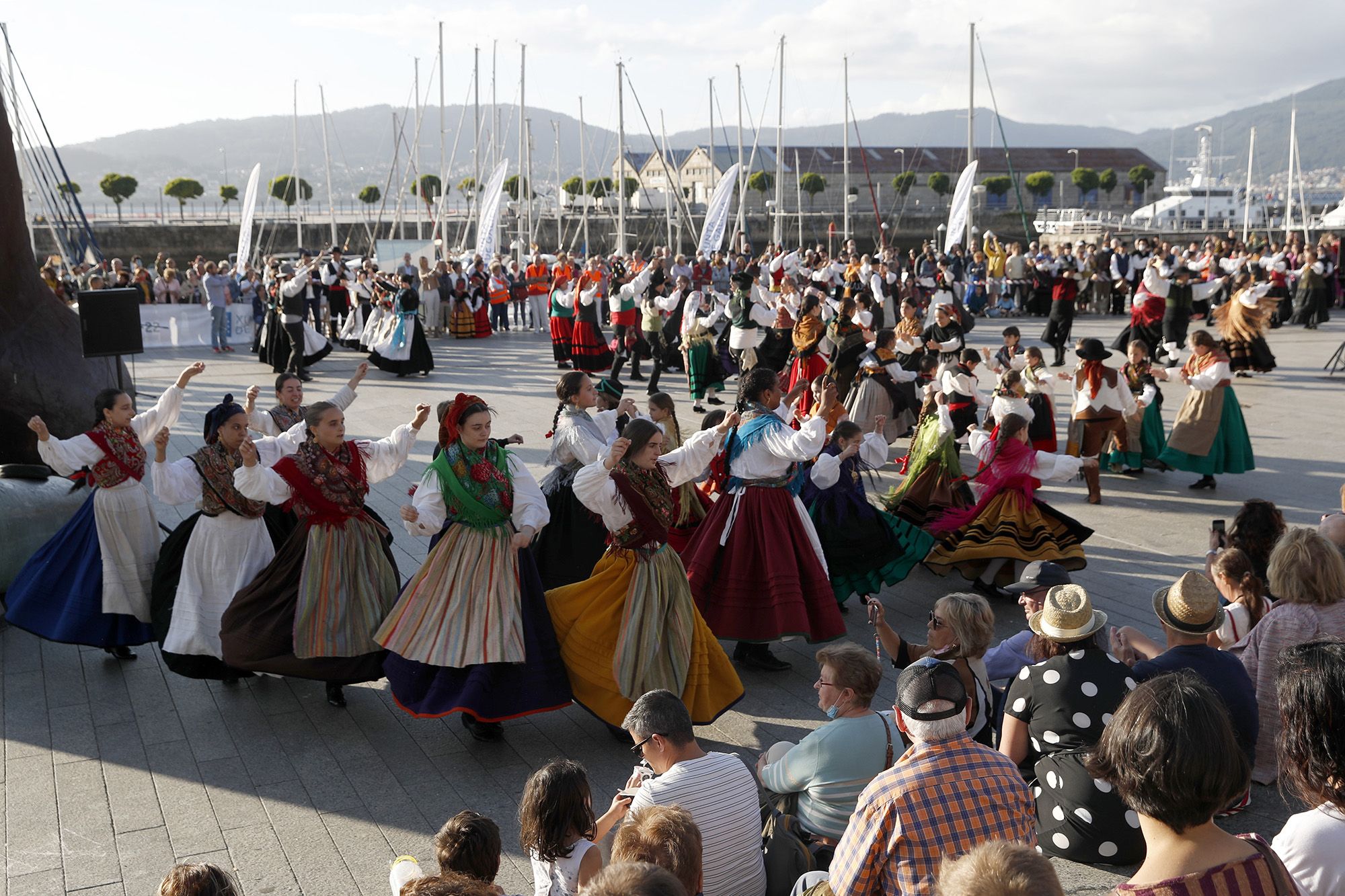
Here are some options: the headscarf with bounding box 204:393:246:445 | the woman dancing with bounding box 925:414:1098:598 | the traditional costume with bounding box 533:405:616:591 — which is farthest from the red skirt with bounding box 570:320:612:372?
the headscarf with bounding box 204:393:246:445

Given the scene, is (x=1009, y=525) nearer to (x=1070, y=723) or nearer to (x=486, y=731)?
(x=1070, y=723)

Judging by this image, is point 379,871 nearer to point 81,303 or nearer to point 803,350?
point 81,303

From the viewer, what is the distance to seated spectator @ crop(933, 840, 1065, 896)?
6.13ft

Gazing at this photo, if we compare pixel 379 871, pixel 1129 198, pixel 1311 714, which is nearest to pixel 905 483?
pixel 379 871

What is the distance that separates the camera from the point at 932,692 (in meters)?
2.69

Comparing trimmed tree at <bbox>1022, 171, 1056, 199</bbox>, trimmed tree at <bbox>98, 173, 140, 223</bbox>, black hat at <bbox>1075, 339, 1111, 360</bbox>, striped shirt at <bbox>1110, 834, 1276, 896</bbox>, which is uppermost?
trimmed tree at <bbox>1022, 171, 1056, 199</bbox>

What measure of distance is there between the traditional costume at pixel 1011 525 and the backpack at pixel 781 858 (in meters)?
3.40

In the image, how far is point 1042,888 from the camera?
6.19ft

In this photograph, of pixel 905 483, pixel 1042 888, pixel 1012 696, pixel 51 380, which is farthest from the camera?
pixel 51 380

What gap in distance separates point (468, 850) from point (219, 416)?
10.2 ft

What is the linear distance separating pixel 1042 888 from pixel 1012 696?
192 cm

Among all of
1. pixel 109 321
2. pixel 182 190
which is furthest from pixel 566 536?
pixel 182 190

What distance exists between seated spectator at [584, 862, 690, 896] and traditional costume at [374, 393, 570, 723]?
2460 mm

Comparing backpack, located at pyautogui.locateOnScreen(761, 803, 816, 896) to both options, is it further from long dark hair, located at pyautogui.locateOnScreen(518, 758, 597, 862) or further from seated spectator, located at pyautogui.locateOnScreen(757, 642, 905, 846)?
long dark hair, located at pyautogui.locateOnScreen(518, 758, 597, 862)
